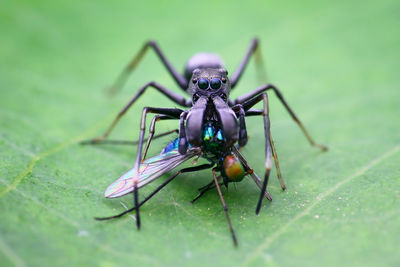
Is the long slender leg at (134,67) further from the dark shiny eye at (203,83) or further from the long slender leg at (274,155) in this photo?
the long slender leg at (274,155)

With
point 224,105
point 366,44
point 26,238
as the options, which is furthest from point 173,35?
point 26,238

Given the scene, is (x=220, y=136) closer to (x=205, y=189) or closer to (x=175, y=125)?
(x=205, y=189)

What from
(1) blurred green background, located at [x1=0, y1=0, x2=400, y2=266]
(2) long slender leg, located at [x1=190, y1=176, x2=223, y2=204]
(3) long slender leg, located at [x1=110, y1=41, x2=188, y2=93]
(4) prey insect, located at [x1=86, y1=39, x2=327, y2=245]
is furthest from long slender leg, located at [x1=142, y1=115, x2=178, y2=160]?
(3) long slender leg, located at [x1=110, y1=41, x2=188, y2=93]

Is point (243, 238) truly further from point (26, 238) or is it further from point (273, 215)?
point (26, 238)

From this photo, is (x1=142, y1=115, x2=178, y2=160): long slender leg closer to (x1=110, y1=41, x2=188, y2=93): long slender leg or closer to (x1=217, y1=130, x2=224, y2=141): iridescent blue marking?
(x1=217, y1=130, x2=224, y2=141): iridescent blue marking

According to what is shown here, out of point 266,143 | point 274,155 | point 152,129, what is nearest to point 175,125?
point 152,129
